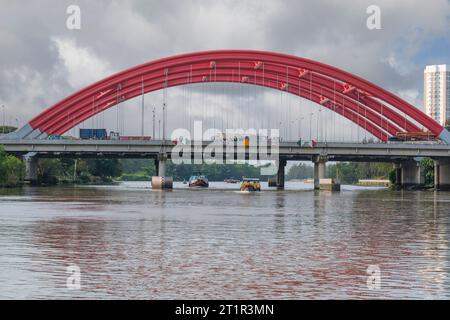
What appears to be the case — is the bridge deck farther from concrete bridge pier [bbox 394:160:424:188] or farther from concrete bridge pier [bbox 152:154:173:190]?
concrete bridge pier [bbox 394:160:424:188]

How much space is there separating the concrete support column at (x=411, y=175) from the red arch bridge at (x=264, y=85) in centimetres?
1137

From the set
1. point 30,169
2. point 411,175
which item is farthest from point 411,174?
point 30,169

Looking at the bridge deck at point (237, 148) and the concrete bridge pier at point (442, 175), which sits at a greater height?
the bridge deck at point (237, 148)

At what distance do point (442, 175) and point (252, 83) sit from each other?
125 ft

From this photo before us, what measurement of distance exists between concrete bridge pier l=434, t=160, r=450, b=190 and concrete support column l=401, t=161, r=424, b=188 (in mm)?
10124

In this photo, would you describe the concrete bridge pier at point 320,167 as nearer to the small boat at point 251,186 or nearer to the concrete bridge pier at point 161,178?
the small boat at point 251,186

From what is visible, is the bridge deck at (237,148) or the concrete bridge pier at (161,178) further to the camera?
the concrete bridge pier at (161,178)

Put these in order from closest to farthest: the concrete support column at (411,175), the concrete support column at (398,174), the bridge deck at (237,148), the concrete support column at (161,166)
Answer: the bridge deck at (237,148) → the concrete support column at (161,166) → the concrete support column at (411,175) → the concrete support column at (398,174)

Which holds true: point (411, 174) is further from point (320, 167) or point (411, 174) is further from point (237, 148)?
point (237, 148)

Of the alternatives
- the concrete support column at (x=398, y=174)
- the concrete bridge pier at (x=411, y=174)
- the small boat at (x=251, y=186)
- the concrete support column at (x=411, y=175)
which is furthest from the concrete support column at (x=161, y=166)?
the concrete support column at (x=398, y=174)

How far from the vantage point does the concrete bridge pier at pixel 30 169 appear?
150m

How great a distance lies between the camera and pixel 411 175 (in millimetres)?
167250

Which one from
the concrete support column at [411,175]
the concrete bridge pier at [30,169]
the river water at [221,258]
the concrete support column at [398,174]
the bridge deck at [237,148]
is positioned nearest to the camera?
the river water at [221,258]
